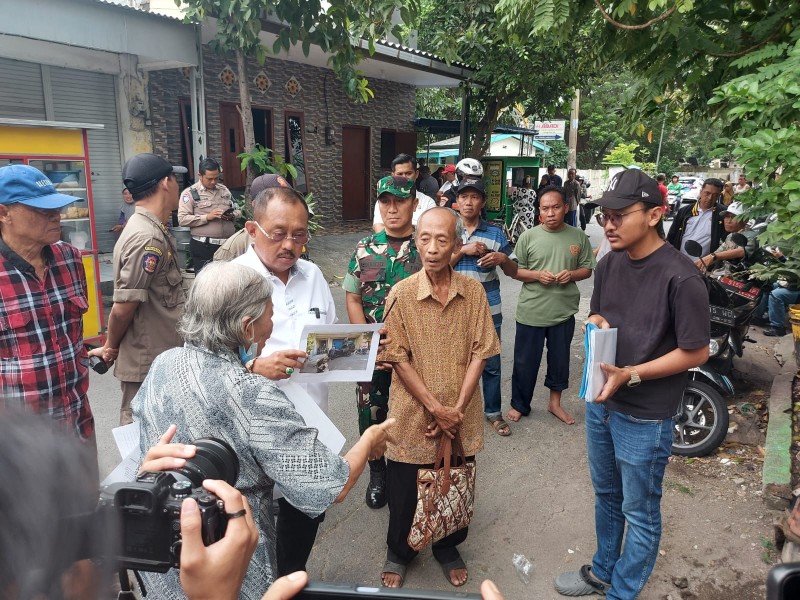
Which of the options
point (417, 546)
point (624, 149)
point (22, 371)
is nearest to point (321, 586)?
point (417, 546)

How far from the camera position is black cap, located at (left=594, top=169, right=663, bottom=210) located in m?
2.31

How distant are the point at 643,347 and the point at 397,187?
5.31ft

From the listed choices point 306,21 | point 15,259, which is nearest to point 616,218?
point 15,259

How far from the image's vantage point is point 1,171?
233cm

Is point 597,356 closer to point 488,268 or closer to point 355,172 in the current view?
point 488,268

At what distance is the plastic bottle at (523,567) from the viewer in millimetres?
2914

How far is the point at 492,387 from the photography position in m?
4.43

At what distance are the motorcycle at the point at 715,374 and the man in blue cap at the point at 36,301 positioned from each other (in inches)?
136

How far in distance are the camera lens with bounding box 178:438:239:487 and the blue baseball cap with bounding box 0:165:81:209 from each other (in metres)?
1.58

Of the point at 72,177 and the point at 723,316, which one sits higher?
the point at 72,177

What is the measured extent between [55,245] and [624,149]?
3294 cm

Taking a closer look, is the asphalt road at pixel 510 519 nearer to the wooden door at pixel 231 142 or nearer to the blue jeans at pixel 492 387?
the blue jeans at pixel 492 387

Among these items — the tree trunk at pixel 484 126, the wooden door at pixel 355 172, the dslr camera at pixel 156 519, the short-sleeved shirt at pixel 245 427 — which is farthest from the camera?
the wooden door at pixel 355 172

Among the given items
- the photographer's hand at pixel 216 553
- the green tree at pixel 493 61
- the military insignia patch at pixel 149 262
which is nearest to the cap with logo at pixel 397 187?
the military insignia patch at pixel 149 262
